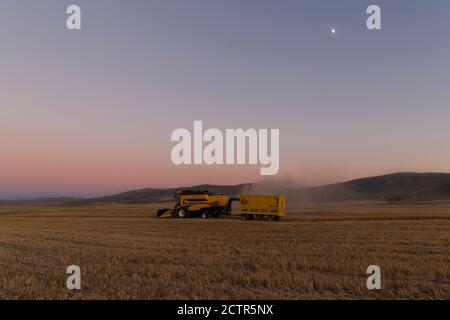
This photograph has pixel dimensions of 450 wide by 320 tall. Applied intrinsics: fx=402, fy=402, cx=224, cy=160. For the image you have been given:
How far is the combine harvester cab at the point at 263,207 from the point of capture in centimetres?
3441

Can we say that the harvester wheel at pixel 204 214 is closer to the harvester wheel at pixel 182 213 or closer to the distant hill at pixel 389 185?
the harvester wheel at pixel 182 213

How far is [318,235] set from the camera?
21.0m

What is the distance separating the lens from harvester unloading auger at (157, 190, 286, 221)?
34.9 metres

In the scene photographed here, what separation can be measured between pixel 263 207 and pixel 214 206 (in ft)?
17.9

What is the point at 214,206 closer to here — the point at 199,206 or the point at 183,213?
the point at 199,206

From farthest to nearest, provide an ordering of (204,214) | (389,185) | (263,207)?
(389,185) → (204,214) → (263,207)

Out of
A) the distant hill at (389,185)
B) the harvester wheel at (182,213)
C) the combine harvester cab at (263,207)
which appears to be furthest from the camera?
the distant hill at (389,185)

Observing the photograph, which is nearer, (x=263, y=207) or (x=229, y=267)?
(x=229, y=267)

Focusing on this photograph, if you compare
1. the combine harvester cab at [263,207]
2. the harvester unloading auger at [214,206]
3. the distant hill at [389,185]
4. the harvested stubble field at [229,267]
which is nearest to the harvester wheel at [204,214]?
the harvester unloading auger at [214,206]

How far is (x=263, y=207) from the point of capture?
34875 millimetres

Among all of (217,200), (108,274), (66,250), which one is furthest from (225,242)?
(217,200)

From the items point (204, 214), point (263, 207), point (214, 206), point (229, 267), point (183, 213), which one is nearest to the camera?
point (229, 267)

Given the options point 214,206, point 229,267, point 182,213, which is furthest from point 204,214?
point 229,267
